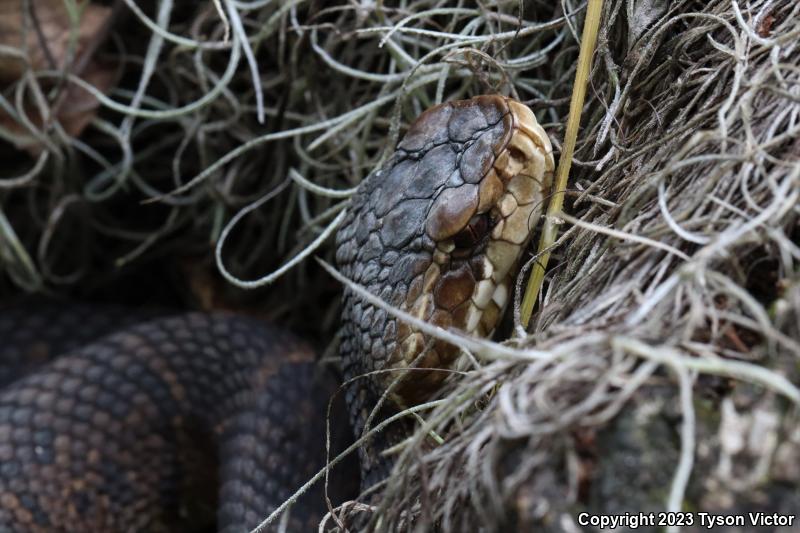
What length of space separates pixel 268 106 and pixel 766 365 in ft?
6.43

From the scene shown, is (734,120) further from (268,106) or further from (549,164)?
(268,106)

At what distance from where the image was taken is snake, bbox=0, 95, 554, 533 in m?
1.82

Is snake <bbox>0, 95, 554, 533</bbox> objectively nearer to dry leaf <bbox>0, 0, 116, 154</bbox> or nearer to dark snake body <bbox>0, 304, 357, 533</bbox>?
dark snake body <bbox>0, 304, 357, 533</bbox>

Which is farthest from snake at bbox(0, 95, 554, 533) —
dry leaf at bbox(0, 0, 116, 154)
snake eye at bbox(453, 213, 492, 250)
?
dry leaf at bbox(0, 0, 116, 154)

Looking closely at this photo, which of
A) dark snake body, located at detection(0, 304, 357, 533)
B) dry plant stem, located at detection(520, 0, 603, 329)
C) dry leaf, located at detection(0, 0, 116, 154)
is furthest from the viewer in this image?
dry leaf, located at detection(0, 0, 116, 154)

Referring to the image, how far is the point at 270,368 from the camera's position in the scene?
2654mm

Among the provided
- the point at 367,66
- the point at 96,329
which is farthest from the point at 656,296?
the point at 96,329

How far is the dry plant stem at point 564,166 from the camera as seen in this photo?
1771 millimetres

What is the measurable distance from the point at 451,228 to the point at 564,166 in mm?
270

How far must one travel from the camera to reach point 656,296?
1301 mm

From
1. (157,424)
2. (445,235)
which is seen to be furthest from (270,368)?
(445,235)

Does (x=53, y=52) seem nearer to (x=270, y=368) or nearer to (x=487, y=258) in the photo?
(x=270, y=368)

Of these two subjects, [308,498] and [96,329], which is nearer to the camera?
[308,498]

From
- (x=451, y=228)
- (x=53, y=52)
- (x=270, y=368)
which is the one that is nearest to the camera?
(x=451, y=228)
